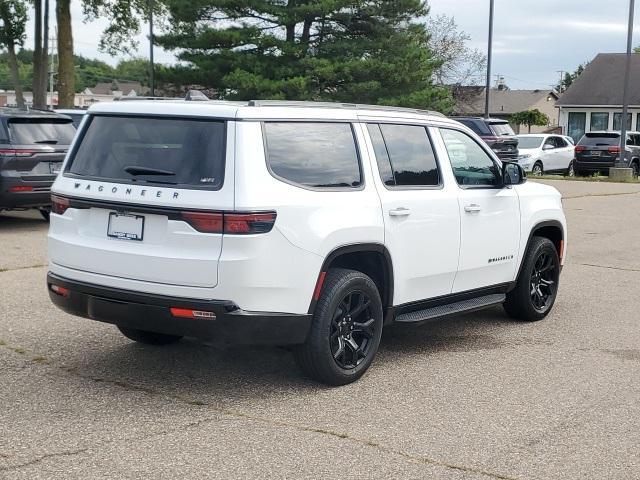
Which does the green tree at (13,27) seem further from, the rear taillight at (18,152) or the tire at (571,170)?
the rear taillight at (18,152)

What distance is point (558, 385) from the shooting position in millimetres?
6059

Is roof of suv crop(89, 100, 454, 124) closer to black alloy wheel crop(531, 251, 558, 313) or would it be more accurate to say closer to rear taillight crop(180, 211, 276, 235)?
rear taillight crop(180, 211, 276, 235)

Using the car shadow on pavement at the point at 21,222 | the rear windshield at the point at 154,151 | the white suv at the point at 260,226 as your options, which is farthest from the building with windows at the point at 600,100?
the rear windshield at the point at 154,151

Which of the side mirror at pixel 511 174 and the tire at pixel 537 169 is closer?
the side mirror at pixel 511 174

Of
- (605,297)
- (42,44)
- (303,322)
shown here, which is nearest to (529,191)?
(605,297)

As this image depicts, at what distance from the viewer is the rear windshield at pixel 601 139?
105 feet

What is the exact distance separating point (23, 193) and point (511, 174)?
804 cm

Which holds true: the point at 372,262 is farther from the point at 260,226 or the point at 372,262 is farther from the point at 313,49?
the point at 313,49

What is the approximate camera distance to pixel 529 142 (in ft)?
105

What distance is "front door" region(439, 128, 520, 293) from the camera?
6.95 m

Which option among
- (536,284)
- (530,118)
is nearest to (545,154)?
(536,284)

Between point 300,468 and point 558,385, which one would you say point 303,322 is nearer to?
point 300,468

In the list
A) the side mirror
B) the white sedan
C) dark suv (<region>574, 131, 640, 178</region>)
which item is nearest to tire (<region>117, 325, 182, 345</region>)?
the side mirror

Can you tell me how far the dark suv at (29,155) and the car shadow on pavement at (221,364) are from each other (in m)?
6.80
